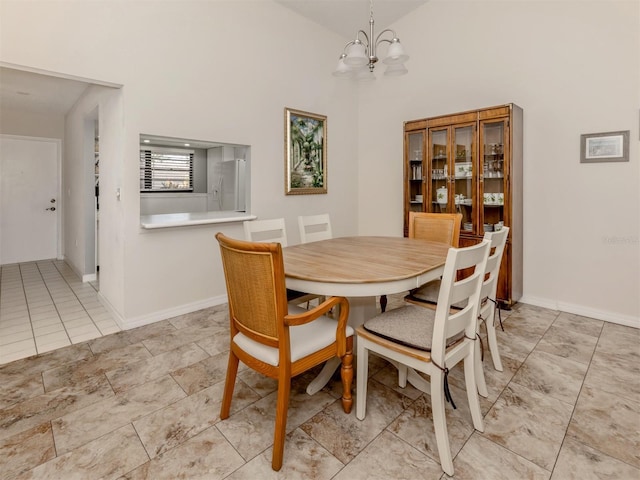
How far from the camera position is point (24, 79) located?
12.3 feet

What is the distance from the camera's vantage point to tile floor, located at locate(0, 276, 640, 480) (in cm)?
145

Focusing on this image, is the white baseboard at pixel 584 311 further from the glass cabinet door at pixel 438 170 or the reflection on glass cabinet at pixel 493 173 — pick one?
the glass cabinet door at pixel 438 170

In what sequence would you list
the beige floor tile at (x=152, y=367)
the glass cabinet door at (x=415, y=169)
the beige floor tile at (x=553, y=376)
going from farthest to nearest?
1. the glass cabinet door at (x=415, y=169)
2. the beige floor tile at (x=152, y=367)
3. the beige floor tile at (x=553, y=376)

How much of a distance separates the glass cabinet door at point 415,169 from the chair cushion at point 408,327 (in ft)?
7.84

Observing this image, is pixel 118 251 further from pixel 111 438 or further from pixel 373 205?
pixel 373 205

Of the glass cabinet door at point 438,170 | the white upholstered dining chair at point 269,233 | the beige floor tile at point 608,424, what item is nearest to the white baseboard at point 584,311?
the glass cabinet door at point 438,170

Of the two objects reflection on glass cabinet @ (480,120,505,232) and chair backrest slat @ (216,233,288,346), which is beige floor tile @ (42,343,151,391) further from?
reflection on glass cabinet @ (480,120,505,232)

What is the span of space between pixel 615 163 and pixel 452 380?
98.5 inches

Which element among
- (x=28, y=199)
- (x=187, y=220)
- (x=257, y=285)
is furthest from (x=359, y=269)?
(x=28, y=199)

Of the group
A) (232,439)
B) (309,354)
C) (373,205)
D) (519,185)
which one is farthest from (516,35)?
(232,439)

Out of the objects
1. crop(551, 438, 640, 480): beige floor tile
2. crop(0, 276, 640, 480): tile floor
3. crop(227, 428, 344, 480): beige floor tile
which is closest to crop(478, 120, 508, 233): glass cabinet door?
crop(0, 276, 640, 480): tile floor

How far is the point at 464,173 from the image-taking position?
3.64 m

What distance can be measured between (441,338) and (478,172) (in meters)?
2.58

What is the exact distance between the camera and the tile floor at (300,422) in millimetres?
1452
